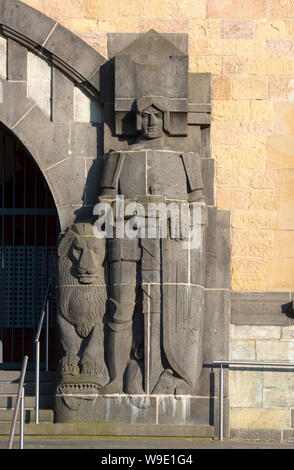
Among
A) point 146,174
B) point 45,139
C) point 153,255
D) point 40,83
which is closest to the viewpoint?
point 153,255

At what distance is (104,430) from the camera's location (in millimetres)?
15516

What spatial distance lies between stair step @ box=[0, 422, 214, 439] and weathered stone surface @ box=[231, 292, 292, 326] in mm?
1558

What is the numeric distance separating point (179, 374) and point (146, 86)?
326 centimetres

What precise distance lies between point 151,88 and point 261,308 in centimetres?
278

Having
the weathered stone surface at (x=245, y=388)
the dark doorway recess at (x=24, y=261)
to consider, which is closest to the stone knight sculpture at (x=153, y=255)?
the weathered stone surface at (x=245, y=388)

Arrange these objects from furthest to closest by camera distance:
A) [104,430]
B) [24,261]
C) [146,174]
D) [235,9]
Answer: [24,261]
[235,9]
[146,174]
[104,430]

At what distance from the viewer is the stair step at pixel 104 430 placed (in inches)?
610

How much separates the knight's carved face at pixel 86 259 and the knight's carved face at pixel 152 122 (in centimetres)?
141

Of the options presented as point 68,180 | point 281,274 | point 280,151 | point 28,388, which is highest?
point 280,151

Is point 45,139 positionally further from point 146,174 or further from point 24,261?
point 24,261

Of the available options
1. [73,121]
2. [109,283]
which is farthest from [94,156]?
[109,283]

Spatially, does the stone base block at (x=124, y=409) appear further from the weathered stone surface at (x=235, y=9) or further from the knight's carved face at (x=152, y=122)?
the weathered stone surface at (x=235, y=9)

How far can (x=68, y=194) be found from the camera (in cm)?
1656

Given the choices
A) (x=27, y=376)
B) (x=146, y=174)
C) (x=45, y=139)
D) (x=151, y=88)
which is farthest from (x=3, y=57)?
(x=27, y=376)
